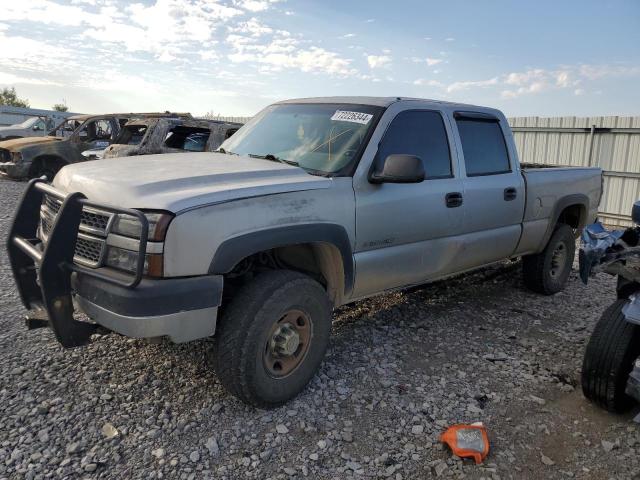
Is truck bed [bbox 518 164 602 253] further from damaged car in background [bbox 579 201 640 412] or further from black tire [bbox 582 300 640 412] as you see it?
black tire [bbox 582 300 640 412]

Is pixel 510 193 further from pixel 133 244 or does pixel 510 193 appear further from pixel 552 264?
pixel 133 244

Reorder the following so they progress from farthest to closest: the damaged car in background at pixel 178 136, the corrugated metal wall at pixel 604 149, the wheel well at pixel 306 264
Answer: the corrugated metal wall at pixel 604 149
the damaged car in background at pixel 178 136
the wheel well at pixel 306 264

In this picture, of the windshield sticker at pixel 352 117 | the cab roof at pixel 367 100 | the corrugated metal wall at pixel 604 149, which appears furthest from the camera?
the corrugated metal wall at pixel 604 149

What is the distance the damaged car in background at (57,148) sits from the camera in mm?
11984

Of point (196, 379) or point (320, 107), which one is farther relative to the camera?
point (320, 107)

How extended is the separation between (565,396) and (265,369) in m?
2.14

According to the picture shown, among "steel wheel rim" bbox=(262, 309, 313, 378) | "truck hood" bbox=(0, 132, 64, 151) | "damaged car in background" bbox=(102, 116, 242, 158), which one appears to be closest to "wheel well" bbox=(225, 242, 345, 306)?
"steel wheel rim" bbox=(262, 309, 313, 378)

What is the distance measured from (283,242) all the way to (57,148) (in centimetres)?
1122

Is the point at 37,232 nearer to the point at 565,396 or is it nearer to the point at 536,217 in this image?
the point at 565,396

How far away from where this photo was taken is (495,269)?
674cm

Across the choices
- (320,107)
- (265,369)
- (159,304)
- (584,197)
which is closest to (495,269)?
(584,197)

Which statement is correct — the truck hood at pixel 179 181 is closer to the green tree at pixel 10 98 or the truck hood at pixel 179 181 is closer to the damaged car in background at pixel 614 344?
the damaged car in background at pixel 614 344

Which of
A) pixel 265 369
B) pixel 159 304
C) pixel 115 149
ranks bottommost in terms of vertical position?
pixel 265 369

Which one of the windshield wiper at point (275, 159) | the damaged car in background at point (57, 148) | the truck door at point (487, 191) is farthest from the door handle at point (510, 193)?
the damaged car in background at point (57, 148)
